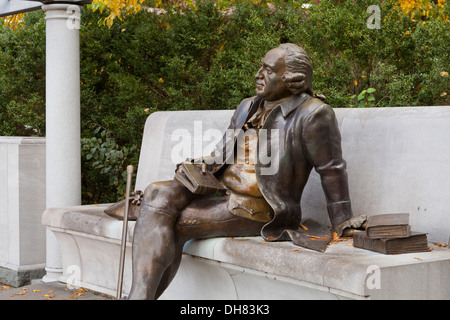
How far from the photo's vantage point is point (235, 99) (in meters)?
7.53

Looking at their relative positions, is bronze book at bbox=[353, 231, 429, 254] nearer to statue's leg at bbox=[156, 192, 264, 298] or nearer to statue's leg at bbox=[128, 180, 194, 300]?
statue's leg at bbox=[156, 192, 264, 298]

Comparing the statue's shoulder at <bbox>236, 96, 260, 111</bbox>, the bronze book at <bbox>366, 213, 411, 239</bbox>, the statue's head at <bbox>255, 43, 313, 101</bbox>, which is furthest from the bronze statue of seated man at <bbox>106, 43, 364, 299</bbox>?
the bronze book at <bbox>366, 213, 411, 239</bbox>

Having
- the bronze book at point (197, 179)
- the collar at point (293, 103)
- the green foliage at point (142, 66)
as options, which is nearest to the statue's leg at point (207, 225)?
the bronze book at point (197, 179)

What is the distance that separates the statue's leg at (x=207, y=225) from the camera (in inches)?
166

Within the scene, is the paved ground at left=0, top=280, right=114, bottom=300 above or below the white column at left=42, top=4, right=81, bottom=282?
below

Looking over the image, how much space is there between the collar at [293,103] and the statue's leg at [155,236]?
2.57 ft

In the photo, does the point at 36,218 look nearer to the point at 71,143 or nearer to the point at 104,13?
the point at 71,143

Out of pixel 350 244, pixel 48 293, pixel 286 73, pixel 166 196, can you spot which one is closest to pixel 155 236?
pixel 166 196

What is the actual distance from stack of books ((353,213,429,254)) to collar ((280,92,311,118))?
86 cm

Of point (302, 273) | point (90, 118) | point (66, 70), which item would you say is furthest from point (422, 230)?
point (90, 118)

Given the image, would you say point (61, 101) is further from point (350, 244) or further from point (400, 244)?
point (400, 244)

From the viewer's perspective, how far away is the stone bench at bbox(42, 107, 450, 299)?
3459 mm

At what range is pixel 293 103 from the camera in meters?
4.25

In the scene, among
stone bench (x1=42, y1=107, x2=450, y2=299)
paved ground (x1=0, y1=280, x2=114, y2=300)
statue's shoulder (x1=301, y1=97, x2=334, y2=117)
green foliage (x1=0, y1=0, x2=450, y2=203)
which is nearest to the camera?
stone bench (x1=42, y1=107, x2=450, y2=299)
